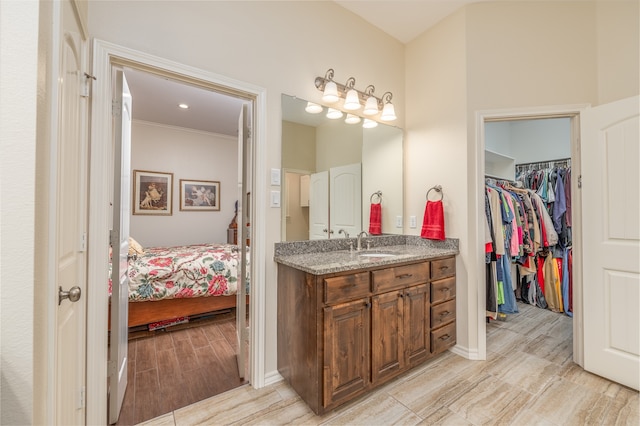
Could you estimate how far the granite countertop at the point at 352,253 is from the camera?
1721 millimetres

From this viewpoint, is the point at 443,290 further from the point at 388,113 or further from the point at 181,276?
the point at 181,276

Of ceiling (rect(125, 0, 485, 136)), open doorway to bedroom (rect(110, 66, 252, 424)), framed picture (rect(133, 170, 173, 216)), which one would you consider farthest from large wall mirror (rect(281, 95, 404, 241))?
framed picture (rect(133, 170, 173, 216))

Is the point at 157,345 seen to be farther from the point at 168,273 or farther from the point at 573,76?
the point at 573,76

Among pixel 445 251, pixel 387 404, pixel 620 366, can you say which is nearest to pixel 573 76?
pixel 445 251

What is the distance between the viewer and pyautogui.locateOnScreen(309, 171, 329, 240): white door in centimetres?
230

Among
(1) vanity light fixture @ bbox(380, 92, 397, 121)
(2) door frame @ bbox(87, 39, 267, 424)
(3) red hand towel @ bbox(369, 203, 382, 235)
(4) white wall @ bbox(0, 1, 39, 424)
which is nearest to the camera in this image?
(4) white wall @ bbox(0, 1, 39, 424)

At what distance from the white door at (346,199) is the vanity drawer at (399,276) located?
67cm

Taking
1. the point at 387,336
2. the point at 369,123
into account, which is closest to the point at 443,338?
the point at 387,336

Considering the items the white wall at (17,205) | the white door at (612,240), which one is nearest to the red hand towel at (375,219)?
the white door at (612,240)

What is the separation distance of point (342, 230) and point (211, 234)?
3.68m

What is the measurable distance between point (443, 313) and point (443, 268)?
0.36 metres

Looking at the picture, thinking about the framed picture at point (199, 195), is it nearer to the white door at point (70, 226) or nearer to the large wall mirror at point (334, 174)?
the large wall mirror at point (334, 174)

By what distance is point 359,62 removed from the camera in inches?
99.0

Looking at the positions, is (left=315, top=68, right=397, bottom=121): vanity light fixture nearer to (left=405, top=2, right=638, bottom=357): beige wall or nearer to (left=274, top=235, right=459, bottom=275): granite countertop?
(left=405, top=2, right=638, bottom=357): beige wall
